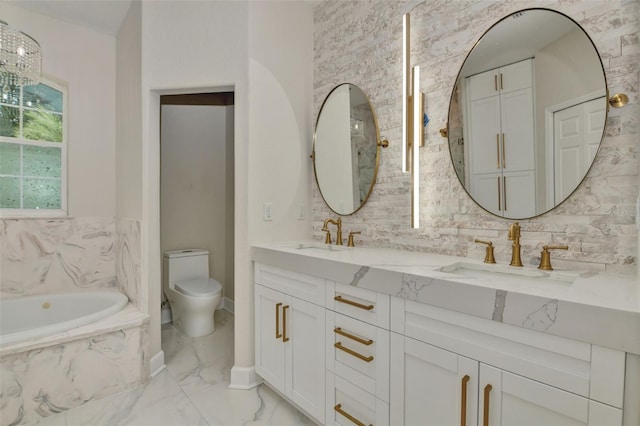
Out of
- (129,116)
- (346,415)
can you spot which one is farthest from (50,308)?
(346,415)

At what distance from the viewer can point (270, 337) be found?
208 centimetres

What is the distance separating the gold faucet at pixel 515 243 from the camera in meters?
1.48

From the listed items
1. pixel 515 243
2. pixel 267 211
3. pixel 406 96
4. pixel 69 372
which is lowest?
pixel 69 372

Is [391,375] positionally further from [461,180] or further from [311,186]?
[311,186]

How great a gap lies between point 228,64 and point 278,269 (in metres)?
1.41

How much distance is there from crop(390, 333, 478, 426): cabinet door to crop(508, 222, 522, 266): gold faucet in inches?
22.6

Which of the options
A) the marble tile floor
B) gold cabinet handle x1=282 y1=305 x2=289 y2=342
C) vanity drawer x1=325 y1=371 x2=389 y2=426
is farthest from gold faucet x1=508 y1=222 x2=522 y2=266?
the marble tile floor

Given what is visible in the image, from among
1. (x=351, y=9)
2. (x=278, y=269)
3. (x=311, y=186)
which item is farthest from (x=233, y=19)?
(x=278, y=269)

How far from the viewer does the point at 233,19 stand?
7.38 ft

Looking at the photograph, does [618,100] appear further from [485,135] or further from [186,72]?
[186,72]

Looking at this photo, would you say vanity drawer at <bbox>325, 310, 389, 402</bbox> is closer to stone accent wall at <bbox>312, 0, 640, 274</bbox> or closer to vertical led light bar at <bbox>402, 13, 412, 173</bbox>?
stone accent wall at <bbox>312, 0, 640, 274</bbox>

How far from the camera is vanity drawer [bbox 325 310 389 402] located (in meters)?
1.41

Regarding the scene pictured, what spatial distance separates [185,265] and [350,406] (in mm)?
2448

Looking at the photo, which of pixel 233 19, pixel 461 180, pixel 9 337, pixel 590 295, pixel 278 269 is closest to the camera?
pixel 590 295
